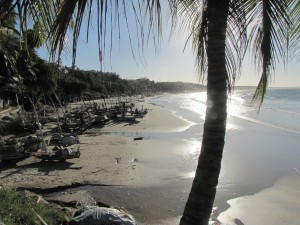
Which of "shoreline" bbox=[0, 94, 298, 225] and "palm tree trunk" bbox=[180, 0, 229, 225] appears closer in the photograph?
"palm tree trunk" bbox=[180, 0, 229, 225]

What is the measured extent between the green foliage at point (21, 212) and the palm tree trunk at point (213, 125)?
407 cm

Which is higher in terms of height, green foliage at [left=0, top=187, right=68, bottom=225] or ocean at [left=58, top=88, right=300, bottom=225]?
green foliage at [left=0, top=187, right=68, bottom=225]

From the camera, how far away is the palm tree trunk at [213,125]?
3150mm

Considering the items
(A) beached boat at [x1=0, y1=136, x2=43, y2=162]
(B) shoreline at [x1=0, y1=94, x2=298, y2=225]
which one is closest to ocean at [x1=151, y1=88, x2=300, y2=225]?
(B) shoreline at [x1=0, y1=94, x2=298, y2=225]

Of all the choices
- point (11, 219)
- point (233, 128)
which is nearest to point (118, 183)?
point (11, 219)

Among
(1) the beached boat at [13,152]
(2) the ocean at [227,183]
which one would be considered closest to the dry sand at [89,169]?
(1) the beached boat at [13,152]

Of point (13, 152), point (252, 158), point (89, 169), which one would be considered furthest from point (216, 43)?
point (252, 158)

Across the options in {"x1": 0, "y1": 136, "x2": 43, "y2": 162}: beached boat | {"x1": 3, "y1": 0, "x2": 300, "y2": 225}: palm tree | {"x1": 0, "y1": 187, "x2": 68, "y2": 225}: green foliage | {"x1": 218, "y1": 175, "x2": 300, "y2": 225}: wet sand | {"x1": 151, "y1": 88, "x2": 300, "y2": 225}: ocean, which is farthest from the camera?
{"x1": 0, "y1": 136, "x2": 43, "y2": 162}: beached boat

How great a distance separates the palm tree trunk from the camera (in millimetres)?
3150

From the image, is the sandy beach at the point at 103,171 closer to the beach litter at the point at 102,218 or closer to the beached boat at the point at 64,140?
the beached boat at the point at 64,140

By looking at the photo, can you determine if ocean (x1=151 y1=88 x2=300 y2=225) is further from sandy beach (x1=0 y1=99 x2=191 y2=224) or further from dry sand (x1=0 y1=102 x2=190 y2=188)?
dry sand (x1=0 y1=102 x2=190 y2=188)

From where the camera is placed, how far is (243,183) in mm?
14328

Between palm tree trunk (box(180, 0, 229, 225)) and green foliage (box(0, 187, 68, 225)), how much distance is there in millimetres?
4073

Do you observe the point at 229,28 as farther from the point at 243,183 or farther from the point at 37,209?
the point at 243,183
